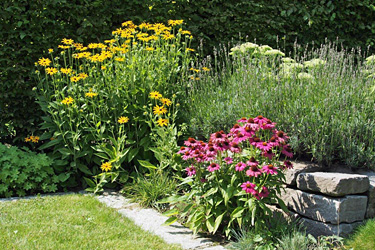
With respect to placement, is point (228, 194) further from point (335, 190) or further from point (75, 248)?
point (75, 248)

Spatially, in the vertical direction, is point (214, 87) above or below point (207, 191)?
above

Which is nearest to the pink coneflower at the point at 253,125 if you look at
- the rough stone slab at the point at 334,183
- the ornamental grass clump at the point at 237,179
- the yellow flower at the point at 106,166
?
the ornamental grass clump at the point at 237,179

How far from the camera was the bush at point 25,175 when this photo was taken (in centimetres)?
434

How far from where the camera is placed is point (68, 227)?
140 inches

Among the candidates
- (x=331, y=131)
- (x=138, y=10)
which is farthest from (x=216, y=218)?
Answer: (x=138, y=10)

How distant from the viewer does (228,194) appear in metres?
3.41

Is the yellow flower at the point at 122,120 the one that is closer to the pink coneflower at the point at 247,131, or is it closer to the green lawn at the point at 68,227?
the green lawn at the point at 68,227

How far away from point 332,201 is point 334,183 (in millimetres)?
149

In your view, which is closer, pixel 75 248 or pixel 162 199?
pixel 75 248

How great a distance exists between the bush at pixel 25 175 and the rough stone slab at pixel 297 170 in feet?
7.26

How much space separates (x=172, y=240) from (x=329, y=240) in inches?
47.4

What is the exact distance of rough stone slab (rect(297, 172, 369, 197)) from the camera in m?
3.38

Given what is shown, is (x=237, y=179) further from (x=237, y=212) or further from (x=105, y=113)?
(x=105, y=113)

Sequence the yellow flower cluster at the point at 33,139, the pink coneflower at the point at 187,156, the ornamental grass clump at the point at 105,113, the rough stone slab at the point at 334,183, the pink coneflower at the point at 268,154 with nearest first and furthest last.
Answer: the pink coneflower at the point at 268,154, the rough stone slab at the point at 334,183, the pink coneflower at the point at 187,156, the ornamental grass clump at the point at 105,113, the yellow flower cluster at the point at 33,139
